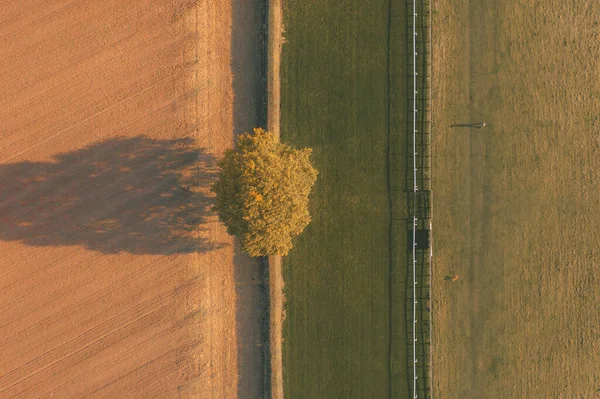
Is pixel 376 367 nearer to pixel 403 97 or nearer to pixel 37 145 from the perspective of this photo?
pixel 403 97

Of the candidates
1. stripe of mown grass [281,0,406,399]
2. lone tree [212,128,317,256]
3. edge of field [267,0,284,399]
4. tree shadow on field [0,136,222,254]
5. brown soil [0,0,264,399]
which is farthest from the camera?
stripe of mown grass [281,0,406,399]

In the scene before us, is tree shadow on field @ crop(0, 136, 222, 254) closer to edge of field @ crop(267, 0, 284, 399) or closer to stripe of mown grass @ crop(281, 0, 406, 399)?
edge of field @ crop(267, 0, 284, 399)

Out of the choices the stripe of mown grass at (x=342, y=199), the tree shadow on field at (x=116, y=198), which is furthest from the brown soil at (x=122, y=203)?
the stripe of mown grass at (x=342, y=199)

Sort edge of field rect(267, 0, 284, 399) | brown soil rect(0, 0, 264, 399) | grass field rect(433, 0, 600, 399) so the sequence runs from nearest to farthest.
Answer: edge of field rect(267, 0, 284, 399), brown soil rect(0, 0, 264, 399), grass field rect(433, 0, 600, 399)

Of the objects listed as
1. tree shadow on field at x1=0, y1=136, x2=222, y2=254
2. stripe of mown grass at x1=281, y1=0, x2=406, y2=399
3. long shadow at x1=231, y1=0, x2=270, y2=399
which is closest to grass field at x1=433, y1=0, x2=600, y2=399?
stripe of mown grass at x1=281, y1=0, x2=406, y2=399

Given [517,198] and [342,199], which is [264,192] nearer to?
[342,199]

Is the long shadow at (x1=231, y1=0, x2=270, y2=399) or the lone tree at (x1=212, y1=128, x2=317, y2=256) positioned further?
the long shadow at (x1=231, y1=0, x2=270, y2=399)
